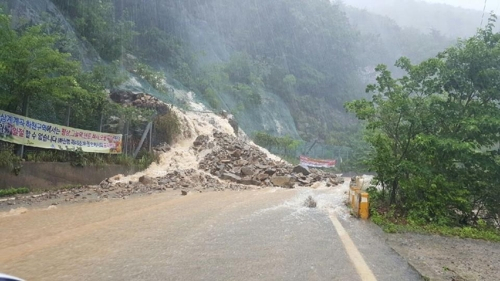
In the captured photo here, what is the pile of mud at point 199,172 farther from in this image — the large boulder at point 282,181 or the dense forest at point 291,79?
the dense forest at point 291,79

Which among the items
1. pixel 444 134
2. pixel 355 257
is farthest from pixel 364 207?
pixel 355 257

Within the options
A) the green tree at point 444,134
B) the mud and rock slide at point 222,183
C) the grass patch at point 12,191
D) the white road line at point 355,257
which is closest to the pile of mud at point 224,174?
the mud and rock slide at point 222,183

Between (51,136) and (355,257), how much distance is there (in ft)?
38.5

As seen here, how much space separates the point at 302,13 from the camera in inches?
2638

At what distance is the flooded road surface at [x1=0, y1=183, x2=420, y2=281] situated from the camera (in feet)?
17.0

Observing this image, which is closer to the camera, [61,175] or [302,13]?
[61,175]

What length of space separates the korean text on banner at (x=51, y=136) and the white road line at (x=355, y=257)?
32.7ft

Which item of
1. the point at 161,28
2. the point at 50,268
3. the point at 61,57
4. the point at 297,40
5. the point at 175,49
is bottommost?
the point at 50,268

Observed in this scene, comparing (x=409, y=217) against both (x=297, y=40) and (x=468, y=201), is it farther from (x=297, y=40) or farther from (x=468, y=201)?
(x=297, y=40)

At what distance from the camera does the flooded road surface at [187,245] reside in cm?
519

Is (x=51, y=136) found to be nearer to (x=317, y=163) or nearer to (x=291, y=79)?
(x=317, y=163)

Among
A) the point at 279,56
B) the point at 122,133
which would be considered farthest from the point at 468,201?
the point at 279,56

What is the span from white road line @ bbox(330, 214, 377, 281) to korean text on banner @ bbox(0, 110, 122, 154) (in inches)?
393

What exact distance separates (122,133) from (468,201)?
583 inches
